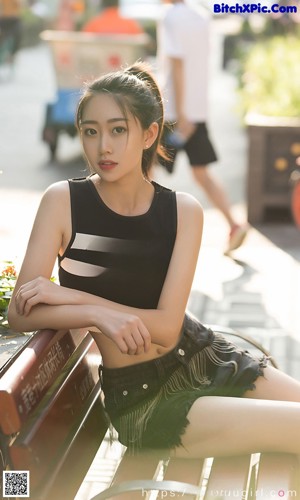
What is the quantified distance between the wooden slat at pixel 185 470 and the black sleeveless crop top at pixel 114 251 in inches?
18.4

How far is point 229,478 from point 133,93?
1126 millimetres

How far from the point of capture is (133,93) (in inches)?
114

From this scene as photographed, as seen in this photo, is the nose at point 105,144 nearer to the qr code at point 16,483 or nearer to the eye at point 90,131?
the eye at point 90,131

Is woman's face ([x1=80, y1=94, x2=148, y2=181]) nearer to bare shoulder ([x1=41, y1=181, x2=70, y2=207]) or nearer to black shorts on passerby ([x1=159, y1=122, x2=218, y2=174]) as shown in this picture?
bare shoulder ([x1=41, y1=181, x2=70, y2=207])

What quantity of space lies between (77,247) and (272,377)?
0.75 m

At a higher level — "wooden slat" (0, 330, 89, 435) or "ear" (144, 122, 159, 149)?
"ear" (144, 122, 159, 149)

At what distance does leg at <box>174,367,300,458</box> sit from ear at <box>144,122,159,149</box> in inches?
29.9

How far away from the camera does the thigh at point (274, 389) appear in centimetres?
312

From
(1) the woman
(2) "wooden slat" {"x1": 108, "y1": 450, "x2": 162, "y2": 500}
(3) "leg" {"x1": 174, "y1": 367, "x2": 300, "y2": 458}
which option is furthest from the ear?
(2) "wooden slat" {"x1": 108, "y1": 450, "x2": 162, "y2": 500}

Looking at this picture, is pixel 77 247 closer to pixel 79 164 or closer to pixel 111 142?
pixel 111 142

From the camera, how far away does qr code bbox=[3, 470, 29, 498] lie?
2.48 metres

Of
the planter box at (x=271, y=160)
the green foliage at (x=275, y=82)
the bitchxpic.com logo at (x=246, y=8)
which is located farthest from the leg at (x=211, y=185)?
the bitchxpic.com logo at (x=246, y=8)

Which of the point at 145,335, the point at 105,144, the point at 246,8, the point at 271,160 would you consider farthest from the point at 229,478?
the point at 271,160

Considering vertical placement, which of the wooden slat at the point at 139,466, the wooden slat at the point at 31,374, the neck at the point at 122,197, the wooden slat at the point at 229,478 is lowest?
the wooden slat at the point at 139,466
